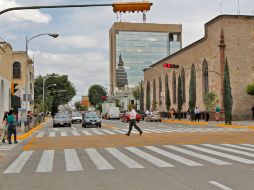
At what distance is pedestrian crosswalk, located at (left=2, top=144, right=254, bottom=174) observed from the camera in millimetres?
11773

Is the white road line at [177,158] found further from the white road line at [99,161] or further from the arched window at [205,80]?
the arched window at [205,80]

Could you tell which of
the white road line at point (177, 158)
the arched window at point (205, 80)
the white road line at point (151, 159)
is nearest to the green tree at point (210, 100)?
the arched window at point (205, 80)

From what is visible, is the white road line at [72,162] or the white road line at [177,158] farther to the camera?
the white road line at [177,158]

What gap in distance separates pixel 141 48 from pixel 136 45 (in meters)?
3.12

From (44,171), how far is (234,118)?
45.8m

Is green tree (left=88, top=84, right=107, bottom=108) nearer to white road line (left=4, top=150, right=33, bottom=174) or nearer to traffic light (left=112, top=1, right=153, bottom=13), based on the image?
white road line (left=4, top=150, right=33, bottom=174)

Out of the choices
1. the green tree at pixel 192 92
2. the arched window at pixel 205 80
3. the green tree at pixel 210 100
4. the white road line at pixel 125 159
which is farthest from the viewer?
the green tree at pixel 192 92

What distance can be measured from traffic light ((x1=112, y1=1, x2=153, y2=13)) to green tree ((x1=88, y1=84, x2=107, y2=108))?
16362cm

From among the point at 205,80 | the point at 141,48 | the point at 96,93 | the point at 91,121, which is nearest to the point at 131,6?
the point at 91,121

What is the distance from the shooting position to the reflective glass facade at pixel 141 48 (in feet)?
616

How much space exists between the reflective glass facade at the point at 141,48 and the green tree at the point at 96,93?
54.8 feet

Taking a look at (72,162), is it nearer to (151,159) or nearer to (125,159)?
(125,159)

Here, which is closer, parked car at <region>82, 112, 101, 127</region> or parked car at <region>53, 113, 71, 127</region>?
parked car at <region>82, 112, 101, 127</region>

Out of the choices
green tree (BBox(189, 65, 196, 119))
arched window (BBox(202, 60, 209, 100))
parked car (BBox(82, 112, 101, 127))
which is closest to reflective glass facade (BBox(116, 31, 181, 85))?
green tree (BBox(189, 65, 196, 119))
